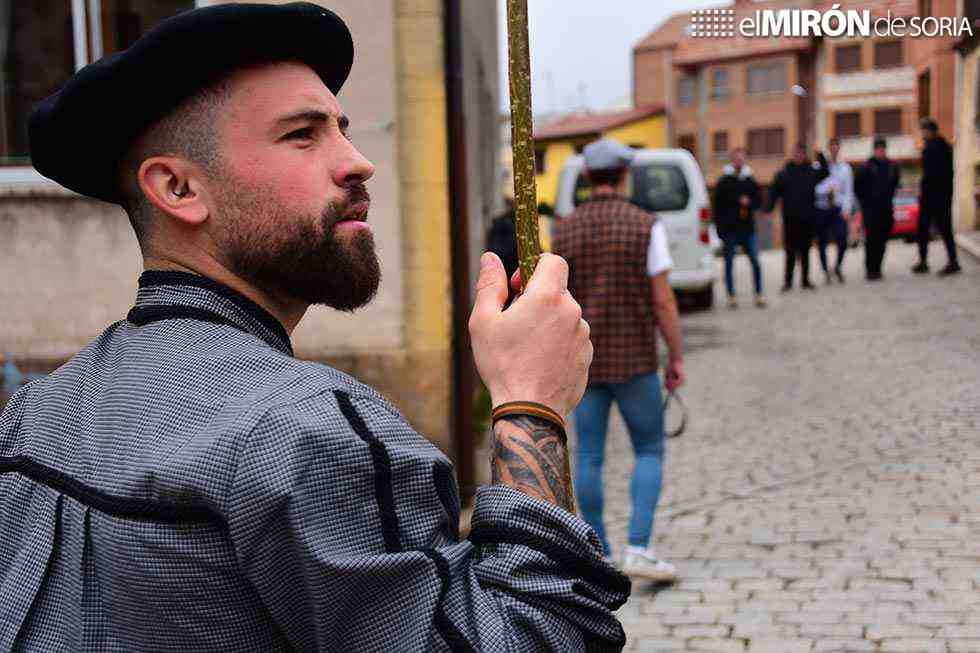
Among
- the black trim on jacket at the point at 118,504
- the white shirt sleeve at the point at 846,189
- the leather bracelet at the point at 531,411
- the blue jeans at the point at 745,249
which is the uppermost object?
the leather bracelet at the point at 531,411

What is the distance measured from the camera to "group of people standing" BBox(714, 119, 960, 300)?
50.4 feet

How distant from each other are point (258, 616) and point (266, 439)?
198 mm

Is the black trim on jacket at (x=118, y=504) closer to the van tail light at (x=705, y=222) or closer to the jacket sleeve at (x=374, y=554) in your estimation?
the jacket sleeve at (x=374, y=554)

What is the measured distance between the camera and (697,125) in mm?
65250

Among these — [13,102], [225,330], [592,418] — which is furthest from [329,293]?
[13,102]

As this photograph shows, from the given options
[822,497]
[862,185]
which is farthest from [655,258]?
[862,185]

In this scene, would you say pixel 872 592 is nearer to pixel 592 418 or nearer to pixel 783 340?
pixel 592 418

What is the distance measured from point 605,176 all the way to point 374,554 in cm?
435

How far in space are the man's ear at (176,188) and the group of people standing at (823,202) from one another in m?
13.8

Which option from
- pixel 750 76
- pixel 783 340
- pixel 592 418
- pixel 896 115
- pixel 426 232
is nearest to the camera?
pixel 592 418

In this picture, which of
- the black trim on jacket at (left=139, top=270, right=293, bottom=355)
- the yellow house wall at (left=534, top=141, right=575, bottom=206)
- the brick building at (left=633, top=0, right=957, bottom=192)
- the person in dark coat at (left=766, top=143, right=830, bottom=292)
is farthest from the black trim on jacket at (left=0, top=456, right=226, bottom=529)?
the yellow house wall at (left=534, top=141, right=575, bottom=206)

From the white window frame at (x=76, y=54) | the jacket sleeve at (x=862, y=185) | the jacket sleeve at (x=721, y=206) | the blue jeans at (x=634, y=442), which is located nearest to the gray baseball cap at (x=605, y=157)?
the blue jeans at (x=634, y=442)

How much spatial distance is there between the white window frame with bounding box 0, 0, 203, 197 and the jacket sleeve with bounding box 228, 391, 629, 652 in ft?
20.4

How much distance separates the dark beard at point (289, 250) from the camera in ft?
5.12
